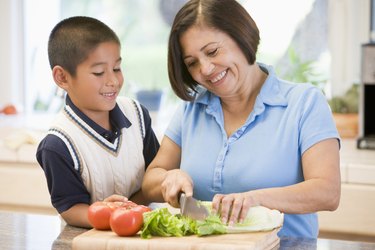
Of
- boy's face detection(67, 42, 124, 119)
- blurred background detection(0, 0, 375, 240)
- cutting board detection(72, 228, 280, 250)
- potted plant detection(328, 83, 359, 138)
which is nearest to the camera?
cutting board detection(72, 228, 280, 250)

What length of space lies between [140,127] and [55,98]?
214cm

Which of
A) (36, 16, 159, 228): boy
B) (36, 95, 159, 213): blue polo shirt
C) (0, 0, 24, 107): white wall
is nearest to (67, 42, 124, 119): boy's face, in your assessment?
(36, 16, 159, 228): boy

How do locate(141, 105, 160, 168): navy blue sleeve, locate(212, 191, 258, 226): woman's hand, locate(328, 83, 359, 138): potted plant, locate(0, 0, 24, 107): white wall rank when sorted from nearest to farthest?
locate(212, 191, 258, 226): woman's hand, locate(141, 105, 160, 168): navy blue sleeve, locate(328, 83, 359, 138): potted plant, locate(0, 0, 24, 107): white wall

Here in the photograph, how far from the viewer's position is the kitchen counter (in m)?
1.79

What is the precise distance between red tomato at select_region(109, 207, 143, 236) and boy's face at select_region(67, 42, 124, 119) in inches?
14.7

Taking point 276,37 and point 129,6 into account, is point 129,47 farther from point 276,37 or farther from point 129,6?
point 276,37

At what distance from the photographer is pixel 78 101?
2.04 m

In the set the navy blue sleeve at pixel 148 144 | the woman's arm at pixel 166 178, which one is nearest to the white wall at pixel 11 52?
the navy blue sleeve at pixel 148 144

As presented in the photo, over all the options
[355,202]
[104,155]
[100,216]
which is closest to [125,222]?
[100,216]

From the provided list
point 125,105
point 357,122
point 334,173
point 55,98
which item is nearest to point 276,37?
point 357,122

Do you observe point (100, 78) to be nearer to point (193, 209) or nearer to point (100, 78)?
point (100, 78)

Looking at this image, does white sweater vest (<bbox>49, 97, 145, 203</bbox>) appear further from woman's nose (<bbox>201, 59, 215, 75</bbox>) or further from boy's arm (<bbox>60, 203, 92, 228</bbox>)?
woman's nose (<bbox>201, 59, 215, 75</bbox>)

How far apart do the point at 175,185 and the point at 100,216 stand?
0.20m

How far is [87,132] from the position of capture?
2029 millimetres
